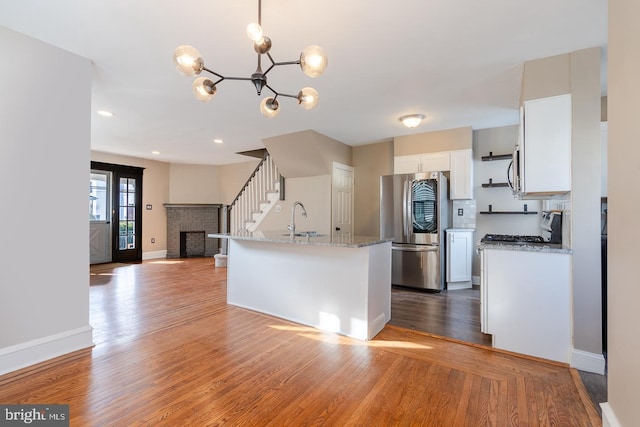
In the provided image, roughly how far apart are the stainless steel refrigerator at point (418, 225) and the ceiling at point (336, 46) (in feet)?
3.44

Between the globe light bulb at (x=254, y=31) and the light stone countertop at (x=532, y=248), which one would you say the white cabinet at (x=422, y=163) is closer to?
the light stone countertop at (x=532, y=248)

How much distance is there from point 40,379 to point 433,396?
273 centimetres

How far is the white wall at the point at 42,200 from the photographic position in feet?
7.03

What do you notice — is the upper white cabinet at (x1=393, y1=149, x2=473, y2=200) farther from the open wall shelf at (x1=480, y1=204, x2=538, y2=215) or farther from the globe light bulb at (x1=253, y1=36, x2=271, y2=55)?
the globe light bulb at (x1=253, y1=36, x2=271, y2=55)

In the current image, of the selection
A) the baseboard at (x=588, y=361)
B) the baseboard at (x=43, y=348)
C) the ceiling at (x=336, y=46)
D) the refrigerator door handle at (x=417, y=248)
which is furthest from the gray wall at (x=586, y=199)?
the baseboard at (x=43, y=348)

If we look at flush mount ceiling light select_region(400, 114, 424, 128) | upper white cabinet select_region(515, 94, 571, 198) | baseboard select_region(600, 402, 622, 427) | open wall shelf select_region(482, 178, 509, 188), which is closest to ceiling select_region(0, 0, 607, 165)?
flush mount ceiling light select_region(400, 114, 424, 128)

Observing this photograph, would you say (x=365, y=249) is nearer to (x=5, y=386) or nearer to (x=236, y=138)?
(x=5, y=386)

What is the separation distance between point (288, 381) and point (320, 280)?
1.15m

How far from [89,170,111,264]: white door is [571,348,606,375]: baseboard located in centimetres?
840

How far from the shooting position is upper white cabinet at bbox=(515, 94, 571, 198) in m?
2.37

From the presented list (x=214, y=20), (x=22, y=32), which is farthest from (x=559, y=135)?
(x=22, y=32)

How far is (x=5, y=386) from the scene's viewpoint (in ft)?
6.36

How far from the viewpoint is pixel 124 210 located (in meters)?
7.14

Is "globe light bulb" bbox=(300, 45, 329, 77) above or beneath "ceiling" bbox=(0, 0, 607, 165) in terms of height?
beneath
